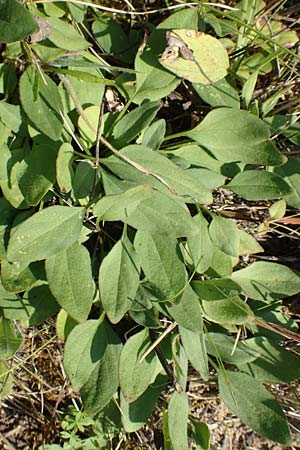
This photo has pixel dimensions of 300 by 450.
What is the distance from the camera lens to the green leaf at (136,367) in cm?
136

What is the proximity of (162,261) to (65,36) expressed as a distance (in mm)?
566

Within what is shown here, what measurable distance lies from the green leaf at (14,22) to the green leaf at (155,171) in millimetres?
314

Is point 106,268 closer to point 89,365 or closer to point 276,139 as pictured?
point 89,365

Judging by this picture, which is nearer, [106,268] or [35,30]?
[35,30]

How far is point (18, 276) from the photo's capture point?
1.30 meters

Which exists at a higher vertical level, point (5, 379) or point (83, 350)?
point (83, 350)

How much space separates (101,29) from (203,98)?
32 centimetres

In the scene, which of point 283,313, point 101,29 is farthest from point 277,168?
point 101,29

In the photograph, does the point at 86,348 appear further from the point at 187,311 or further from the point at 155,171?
the point at 155,171

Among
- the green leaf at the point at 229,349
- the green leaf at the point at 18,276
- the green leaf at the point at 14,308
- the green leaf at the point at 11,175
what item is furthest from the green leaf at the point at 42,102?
the green leaf at the point at 229,349

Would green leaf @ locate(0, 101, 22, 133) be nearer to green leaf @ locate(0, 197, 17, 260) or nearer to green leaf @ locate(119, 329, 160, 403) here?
green leaf @ locate(0, 197, 17, 260)

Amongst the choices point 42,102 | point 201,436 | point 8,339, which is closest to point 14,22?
point 42,102

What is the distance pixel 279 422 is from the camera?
4.60 ft

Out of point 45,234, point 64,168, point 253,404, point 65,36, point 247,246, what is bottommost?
point 253,404
